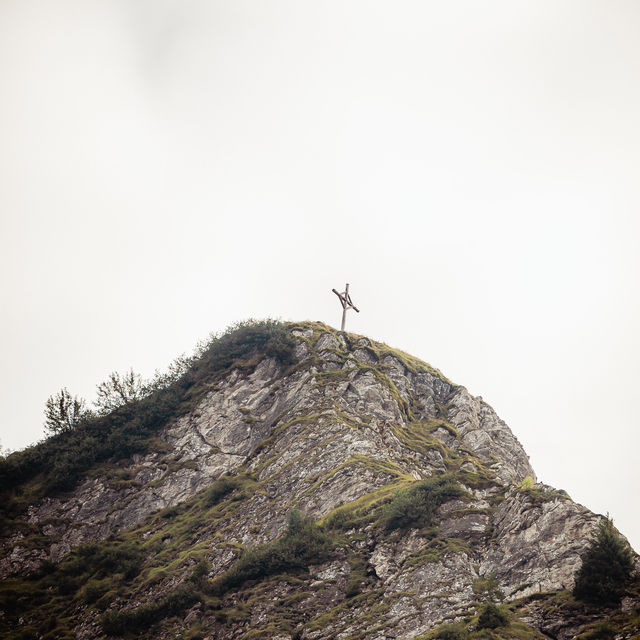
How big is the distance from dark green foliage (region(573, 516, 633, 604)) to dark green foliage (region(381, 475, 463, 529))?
9.84 metres

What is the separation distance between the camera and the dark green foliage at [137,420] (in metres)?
45.7

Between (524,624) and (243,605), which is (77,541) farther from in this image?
(524,624)

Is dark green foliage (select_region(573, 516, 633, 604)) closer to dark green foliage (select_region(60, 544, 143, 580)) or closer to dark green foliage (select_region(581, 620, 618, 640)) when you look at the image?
dark green foliage (select_region(581, 620, 618, 640))

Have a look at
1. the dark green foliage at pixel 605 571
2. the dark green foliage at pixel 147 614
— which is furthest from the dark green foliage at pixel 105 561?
the dark green foliage at pixel 605 571

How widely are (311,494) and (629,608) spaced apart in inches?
844

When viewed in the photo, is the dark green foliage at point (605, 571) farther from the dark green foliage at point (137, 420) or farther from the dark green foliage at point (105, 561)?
the dark green foliage at point (137, 420)

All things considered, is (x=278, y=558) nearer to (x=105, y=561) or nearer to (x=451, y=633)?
(x=451, y=633)

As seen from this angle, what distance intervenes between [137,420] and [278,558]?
28.5 metres

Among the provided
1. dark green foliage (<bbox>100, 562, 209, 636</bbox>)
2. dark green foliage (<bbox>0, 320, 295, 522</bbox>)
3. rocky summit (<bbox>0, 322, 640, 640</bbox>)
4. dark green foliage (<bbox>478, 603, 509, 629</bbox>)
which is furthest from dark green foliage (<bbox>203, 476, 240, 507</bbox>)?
dark green foliage (<bbox>478, 603, 509, 629</bbox>)

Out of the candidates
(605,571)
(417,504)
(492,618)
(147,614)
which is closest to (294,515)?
(417,504)

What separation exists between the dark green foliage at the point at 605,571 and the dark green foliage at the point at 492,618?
332 cm

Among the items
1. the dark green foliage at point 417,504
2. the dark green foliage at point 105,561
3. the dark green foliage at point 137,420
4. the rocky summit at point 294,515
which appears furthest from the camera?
the dark green foliage at point 137,420

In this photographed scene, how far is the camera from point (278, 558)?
1112 inches

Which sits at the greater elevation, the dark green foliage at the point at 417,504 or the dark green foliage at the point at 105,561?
the dark green foliage at the point at 105,561
